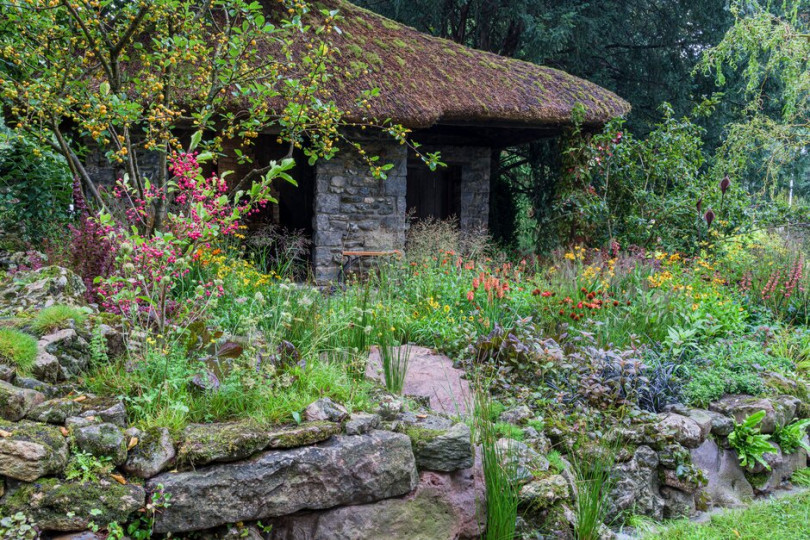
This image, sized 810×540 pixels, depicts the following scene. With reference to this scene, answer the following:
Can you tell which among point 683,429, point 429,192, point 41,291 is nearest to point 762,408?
point 683,429

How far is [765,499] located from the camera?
3643mm

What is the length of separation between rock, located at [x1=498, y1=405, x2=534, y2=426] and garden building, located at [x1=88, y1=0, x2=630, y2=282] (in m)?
4.29

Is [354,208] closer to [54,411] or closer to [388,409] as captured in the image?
[388,409]

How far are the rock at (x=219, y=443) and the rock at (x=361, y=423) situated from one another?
361mm

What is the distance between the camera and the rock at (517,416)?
3379mm

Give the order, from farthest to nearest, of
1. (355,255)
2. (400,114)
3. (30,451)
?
(355,255), (400,114), (30,451)

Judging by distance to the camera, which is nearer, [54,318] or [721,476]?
[54,318]

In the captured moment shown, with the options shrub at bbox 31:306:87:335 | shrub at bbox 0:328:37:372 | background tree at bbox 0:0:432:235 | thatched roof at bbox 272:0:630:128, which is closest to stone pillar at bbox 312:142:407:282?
thatched roof at bbox 272:0:630:128

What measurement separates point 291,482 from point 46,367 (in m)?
1.11

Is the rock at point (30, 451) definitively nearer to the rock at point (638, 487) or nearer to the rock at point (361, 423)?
the rock at point (361, 423)

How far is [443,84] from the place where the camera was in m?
7.86

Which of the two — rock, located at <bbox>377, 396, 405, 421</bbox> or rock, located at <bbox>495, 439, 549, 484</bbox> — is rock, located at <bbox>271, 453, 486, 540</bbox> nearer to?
rock, located at <bbox>495, 439, 549, 484</bbox>

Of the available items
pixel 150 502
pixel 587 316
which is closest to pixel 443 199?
pixel 587 316

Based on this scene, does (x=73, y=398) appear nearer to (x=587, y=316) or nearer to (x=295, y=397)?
(x=295, y=397)
